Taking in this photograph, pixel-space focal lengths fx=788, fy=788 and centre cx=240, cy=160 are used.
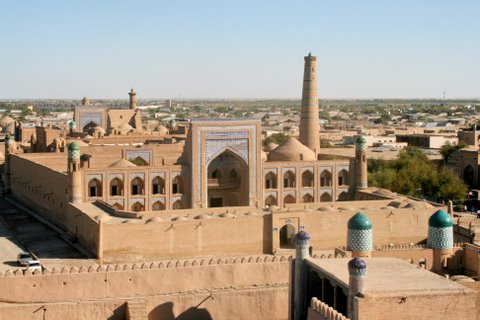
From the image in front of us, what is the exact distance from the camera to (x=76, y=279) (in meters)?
16.6

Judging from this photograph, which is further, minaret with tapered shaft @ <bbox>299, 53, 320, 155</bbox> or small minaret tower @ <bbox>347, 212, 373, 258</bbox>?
minaret with tapered shaft @ <bbox>299, 53, 320, 155</bbox>

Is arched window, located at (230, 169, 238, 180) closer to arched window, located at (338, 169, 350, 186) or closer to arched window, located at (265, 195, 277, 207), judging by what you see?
arched window, located at (265, 195, 277, 207)

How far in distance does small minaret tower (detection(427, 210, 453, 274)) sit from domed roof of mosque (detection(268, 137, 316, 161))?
15699 mm

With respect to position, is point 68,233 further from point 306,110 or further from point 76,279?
point 306,110

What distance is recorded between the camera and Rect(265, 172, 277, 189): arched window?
34097 mm

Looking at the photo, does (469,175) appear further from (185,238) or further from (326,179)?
(185,238)

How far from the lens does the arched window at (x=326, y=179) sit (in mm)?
35281

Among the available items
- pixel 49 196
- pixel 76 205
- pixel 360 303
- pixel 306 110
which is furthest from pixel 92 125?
pixel 360 303

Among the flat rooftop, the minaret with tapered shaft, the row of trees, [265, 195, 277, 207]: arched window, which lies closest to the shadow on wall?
the flat rooftop

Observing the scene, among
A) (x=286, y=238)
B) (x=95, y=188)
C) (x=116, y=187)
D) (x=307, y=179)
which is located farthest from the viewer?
(x=307, y=179)

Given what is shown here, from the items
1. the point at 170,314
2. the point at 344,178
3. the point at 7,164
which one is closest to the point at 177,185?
the point at 344,178

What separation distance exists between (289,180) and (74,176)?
33.4ft

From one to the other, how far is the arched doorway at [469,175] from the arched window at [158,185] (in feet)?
69.7

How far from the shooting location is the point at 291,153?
3634 centimetres
